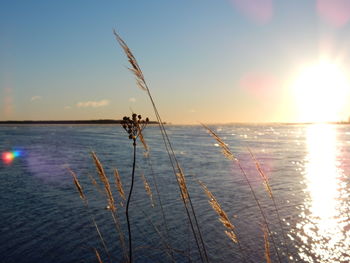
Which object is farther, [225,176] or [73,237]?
[225,176]

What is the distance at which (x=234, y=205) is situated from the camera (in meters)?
Answer: 14.4

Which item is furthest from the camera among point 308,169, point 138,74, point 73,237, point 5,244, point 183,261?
point 308,169

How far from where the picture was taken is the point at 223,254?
31.1 feet

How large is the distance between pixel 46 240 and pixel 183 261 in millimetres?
4390

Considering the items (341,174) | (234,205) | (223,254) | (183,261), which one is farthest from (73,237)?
(341,174)

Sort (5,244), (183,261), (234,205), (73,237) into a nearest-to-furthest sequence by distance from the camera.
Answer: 1. (183,261)
2. (5,244)
3. (73,237)
4. (234,205)

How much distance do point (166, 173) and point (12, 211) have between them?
11.1 metres

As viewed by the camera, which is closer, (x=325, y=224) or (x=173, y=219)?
(x=325, y=224)

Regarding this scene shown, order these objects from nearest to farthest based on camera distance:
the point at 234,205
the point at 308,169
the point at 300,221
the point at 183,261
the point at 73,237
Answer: the point at 183,261, the point at 73,237, the point at 300,221, the point at 234,205, the point at 308,169

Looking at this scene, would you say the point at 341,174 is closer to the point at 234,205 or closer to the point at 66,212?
the point at 234,205

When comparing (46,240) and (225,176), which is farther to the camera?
(225,176)

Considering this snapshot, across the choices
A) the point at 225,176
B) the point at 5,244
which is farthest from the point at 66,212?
the point at 225,176

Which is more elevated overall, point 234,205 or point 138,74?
point 138,74

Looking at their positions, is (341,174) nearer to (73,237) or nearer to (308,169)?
(308,169)
